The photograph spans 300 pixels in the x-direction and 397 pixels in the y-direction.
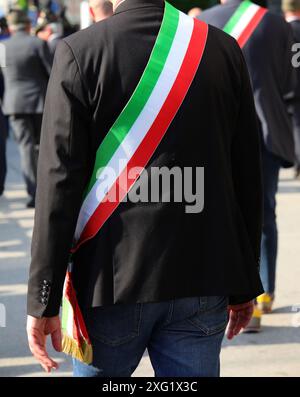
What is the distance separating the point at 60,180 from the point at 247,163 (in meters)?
0.61

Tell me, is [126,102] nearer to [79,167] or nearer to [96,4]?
[79,167]

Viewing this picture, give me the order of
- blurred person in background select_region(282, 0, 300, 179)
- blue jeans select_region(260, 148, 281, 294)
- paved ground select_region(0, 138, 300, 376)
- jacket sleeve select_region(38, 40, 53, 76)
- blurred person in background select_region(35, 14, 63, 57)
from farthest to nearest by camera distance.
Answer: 1. blurred person in background select_region(35, 14, 63, 57)
2. jacket sleeve select_region(38, 40, 53, 76)
3. blurred person in background select_region(282, 0, 300, 179)
4. blue jeans select_region(260, 148, 281, 294)
5. paved ground select_region(0, 138, 300, 376)

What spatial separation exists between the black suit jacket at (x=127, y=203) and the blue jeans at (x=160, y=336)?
0.06m

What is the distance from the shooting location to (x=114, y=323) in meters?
2.55

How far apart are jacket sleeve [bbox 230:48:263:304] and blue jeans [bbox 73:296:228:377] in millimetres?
190

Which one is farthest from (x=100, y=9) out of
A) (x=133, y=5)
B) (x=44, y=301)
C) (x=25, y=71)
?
(x=25, y=71)

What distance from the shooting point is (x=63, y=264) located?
8.20 ft

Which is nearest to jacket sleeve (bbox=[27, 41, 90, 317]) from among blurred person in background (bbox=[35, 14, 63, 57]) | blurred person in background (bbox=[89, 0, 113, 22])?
blurred person in background (bbox=[89, 0, 113, 22])

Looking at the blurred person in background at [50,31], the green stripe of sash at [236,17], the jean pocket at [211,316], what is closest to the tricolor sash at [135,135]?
the jean pocket at [211,316]

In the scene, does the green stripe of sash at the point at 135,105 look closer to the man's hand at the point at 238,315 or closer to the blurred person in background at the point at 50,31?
the man's hand at the point at 238,315

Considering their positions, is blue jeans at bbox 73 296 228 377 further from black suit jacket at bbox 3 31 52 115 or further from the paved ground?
black suit jacket at bbox 3 31 52 115

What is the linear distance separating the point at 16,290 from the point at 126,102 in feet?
12.7

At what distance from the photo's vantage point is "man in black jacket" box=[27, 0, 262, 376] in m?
2.49
